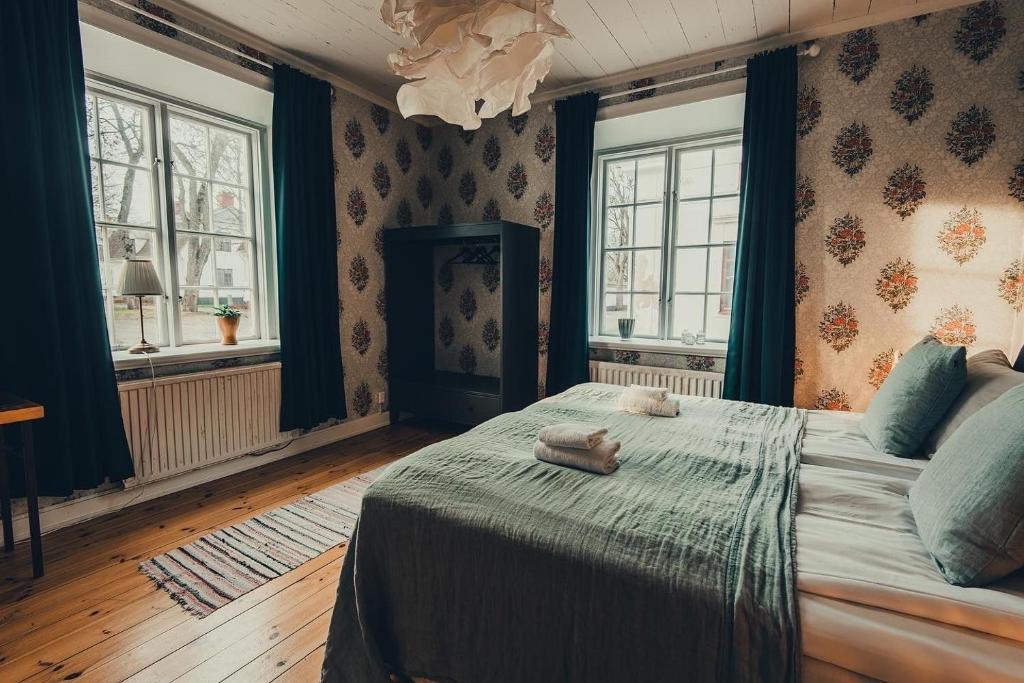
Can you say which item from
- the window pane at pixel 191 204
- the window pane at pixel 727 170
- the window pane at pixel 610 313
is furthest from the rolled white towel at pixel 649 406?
the window pane at pixel 191 204

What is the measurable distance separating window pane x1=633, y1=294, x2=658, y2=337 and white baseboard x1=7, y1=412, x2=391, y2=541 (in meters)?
2.39

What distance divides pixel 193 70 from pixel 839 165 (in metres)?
3.80

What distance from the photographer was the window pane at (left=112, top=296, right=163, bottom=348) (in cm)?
289

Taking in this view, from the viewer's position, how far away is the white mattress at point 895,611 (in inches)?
34.6

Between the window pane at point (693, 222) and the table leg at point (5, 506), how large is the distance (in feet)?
13.0

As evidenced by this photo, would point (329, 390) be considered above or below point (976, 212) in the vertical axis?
below

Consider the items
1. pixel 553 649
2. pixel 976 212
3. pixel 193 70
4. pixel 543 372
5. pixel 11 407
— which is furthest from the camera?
pixel 543 372

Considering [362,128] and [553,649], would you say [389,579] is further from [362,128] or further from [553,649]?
[362,128]

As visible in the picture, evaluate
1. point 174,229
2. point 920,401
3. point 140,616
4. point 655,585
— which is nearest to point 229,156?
point 174,229

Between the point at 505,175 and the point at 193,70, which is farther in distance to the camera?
the point at 505,175

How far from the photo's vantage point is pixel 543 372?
4004 mm

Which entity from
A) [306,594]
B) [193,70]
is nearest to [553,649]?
[306,594]

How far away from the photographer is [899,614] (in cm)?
96

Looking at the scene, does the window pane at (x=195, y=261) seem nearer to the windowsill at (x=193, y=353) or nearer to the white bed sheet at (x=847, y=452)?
the windowsill at (x=193, y=353)
